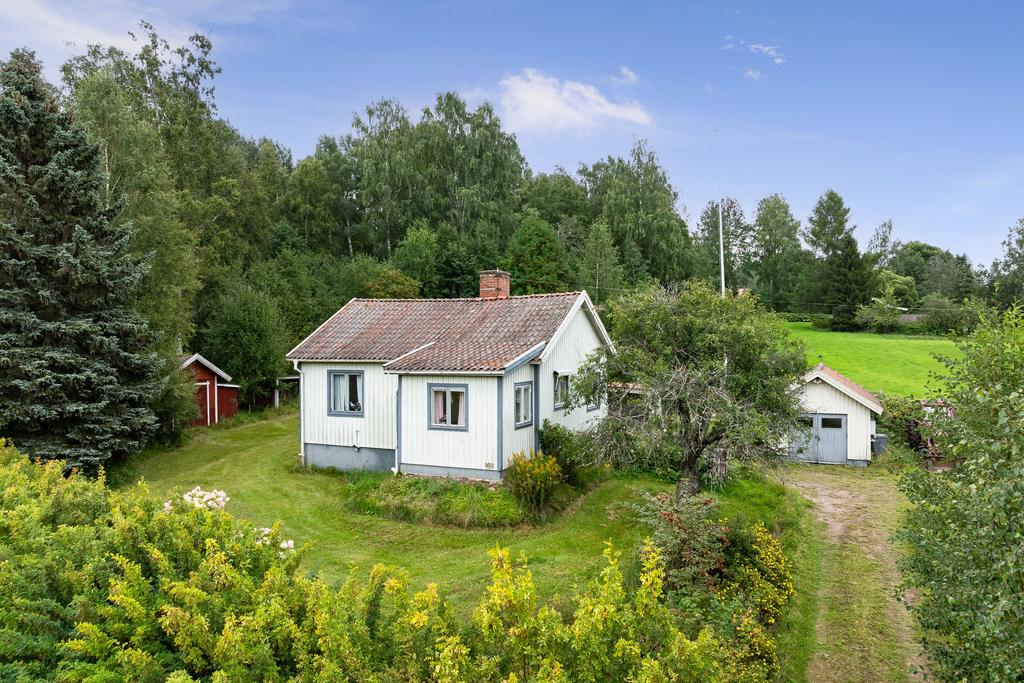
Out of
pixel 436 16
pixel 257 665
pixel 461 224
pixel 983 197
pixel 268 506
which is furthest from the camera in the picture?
→ pixel 461 224

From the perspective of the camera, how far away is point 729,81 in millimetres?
21641

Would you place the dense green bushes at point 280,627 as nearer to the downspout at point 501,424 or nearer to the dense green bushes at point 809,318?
the downspout at point 501,424

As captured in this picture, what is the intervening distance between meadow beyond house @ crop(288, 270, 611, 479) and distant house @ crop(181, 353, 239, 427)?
9949mm

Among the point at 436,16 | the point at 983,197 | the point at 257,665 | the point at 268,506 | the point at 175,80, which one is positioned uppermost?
the point at 175,80

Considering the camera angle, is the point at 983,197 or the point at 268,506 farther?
the point at 983,197

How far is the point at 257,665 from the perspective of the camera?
466 cm

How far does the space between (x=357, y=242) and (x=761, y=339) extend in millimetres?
40341

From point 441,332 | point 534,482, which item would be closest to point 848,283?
point 441,332

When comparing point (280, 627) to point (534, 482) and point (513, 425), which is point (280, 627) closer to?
Result: point (534, 482)

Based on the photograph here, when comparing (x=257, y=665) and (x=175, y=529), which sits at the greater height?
(x=175, y=529)

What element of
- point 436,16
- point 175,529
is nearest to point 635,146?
point 436,16

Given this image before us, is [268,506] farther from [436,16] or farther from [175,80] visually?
[175,80]

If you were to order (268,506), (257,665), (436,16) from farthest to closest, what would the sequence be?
1. (436,16)
2. (268,506)
3. (257,665)

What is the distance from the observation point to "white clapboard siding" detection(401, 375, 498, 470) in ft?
48.9
